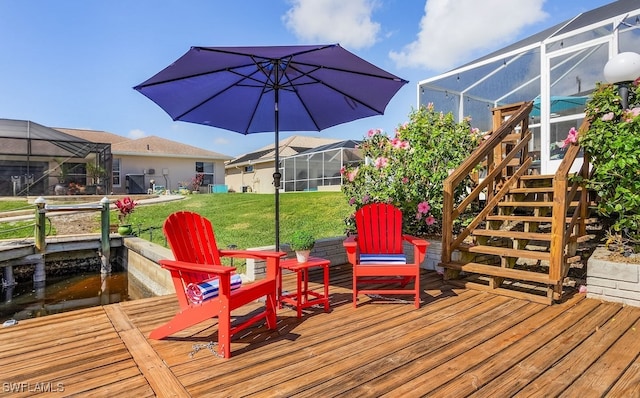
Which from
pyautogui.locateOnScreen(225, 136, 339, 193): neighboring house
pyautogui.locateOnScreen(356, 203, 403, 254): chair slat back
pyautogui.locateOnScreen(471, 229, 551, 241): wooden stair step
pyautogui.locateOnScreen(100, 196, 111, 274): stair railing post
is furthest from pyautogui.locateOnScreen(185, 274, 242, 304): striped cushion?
pyautogui.locateOnScreen(225, 136, 339, 193): neighboring house

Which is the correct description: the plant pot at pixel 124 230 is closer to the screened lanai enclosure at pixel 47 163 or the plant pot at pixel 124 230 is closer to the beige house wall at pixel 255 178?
the screened lanai enclosure at pixel 47 163

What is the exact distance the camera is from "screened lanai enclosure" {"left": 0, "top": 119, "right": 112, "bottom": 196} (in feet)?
51.2

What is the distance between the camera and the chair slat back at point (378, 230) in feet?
12.2

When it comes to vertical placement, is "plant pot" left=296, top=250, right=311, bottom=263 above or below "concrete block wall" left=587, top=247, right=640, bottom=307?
above

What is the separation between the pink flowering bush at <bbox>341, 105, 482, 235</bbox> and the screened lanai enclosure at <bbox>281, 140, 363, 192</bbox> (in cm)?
1129

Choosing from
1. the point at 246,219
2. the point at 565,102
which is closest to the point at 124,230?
the point at 246,219

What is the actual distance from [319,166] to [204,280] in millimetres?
15727

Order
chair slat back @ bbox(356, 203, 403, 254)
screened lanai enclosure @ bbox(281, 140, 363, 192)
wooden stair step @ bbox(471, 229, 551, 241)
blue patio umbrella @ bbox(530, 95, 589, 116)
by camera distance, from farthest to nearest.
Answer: screened lanai enclosure @ bbox(281, 140, 363, 192) < blue patio umbrella @ bbox(530, 95, 589, 116) < chair slat back @ bbox(356, 203, 403, 254) < wooden stair step @ bbox(471, 229, 551, 241)

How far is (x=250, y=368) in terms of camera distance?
6.63 feet

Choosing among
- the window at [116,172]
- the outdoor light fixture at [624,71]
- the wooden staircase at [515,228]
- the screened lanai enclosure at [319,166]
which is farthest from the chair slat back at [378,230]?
the window at [116,172]

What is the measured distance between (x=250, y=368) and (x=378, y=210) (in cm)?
216

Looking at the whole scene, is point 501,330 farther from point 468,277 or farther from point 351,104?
point 351,104

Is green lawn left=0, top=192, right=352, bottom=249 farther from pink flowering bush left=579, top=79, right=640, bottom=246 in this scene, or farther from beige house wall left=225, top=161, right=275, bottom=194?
beige house wall left=225, top=161, right=275, bottom=194

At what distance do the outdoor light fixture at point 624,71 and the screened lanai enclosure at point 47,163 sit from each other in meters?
18.9
